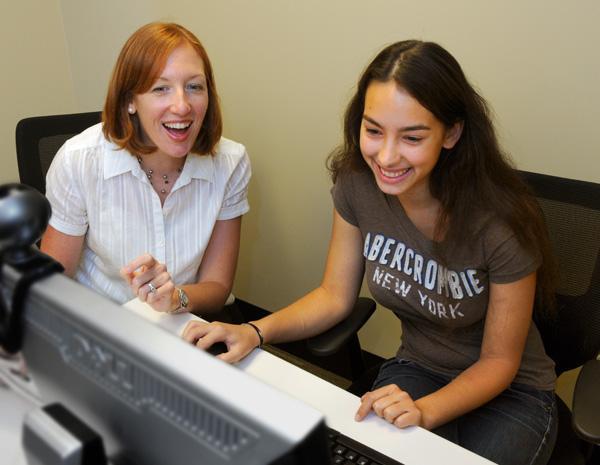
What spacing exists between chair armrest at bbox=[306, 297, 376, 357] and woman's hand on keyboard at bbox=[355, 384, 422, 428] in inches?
9.5

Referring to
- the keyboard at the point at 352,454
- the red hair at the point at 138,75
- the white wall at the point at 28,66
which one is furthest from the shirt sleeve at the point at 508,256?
the white wall at the point at 28,66

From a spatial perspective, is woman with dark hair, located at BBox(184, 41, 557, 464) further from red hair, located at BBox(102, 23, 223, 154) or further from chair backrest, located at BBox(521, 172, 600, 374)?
red hair, located at BBox(102, 23, 223, 154)

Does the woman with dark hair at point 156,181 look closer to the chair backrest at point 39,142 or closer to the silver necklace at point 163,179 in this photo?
the silver necklace at point 163,179

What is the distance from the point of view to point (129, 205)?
1.36m

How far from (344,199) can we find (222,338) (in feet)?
1.42

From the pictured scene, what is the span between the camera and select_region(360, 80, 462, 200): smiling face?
1.01m

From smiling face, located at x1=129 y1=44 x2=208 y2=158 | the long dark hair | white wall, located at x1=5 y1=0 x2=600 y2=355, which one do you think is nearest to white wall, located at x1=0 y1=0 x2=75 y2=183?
white wall, located at x1=5 y1=0 x2=600 y2=355

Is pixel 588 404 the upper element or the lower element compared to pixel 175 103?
lower

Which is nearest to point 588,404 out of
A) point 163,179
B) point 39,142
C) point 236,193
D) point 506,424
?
point 506,424

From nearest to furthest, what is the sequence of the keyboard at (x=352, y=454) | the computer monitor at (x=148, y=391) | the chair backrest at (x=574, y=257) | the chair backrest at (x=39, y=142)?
the computer monitor at (x=148, y=391)
the keyboard at (x=352, y=454)
the chair backrest at (x=574, y=257)
the chair backrest at (x=39, y=142)

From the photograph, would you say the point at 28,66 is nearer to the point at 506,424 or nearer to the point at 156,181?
the point at 156,181

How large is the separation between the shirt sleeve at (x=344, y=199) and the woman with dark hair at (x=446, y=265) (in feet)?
0.05

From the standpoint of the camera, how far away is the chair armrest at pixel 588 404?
0.93m

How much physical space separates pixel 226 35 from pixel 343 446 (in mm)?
1521
